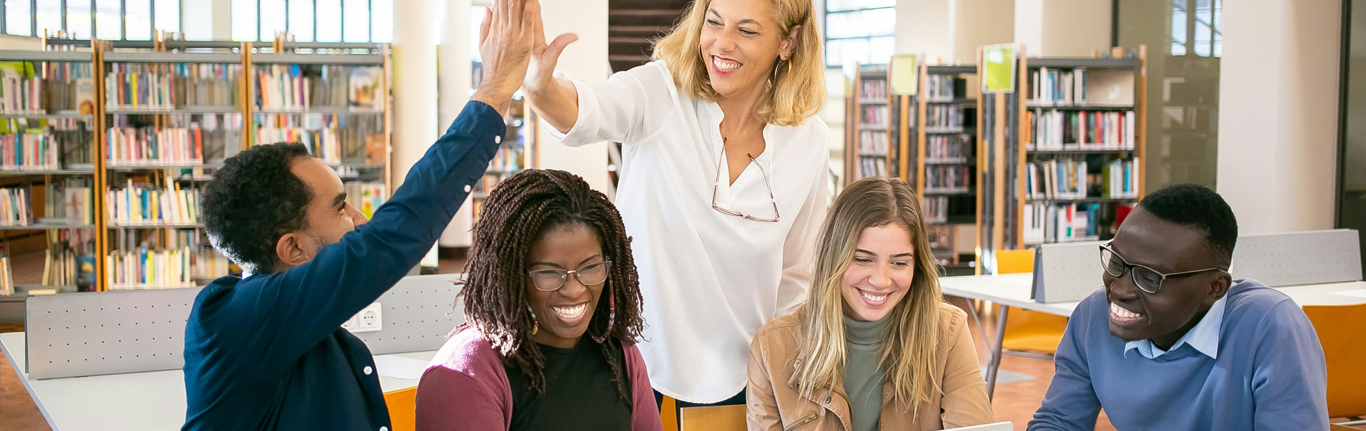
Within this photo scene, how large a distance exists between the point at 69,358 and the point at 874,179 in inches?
79.4

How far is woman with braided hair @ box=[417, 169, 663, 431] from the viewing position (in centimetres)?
146

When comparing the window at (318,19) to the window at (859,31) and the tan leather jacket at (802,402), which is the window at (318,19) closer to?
the window at (859,31)

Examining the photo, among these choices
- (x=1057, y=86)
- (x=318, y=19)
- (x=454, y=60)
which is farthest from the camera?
(x=318, y=19)

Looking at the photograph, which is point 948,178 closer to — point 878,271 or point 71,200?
point 71,200

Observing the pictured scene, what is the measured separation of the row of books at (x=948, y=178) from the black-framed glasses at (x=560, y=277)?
8.43 metres

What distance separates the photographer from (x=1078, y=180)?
7.98m

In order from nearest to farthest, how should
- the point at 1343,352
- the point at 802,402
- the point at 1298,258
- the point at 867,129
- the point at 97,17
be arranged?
the point at 802,402 < the point at 1343,352 < the point at 1298,258 < the point at 867,129 < the point at 97,17

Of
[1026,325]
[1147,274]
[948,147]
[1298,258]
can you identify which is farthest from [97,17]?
[1147,274]

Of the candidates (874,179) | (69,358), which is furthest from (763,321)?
(69,358)

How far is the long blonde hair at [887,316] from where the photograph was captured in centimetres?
185

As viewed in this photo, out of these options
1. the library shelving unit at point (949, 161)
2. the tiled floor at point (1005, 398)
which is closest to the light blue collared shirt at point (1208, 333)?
the tiled floor at point (1005, 398)

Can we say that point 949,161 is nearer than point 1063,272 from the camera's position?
No

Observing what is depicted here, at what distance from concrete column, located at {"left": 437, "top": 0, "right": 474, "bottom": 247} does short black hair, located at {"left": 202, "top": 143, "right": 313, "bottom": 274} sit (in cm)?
843

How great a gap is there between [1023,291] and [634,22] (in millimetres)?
6658
